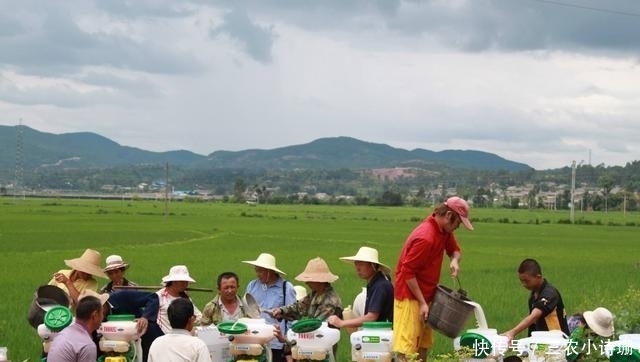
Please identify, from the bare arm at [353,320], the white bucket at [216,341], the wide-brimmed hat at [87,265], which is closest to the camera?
the white bucket at [216,341]

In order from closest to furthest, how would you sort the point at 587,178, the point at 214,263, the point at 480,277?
the point at 480,277 → the point at 214,263 → the point at 587,178

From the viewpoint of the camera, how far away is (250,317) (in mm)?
7465

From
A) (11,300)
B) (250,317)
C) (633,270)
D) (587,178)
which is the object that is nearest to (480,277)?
(633,270)

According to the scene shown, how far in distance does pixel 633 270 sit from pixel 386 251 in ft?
30.2

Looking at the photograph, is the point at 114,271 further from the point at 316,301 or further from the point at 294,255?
the point at 294,255

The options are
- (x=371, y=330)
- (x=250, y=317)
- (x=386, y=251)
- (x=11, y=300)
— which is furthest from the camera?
(x=386, y=251)

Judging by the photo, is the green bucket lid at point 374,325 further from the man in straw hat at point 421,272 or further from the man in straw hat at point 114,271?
the man in straw hat at point 114,271

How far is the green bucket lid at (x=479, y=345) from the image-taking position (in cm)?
606

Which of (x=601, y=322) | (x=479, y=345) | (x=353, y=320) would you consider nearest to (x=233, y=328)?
(x=353, y=320)

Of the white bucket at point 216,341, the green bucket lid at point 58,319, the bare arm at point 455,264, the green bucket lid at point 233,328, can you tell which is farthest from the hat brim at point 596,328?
the green bucket lid at point 58,319

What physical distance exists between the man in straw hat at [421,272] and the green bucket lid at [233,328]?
1173mm

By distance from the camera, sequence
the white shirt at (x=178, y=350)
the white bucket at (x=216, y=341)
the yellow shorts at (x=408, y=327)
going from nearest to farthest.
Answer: the white shirt at (x=178, y=350)
the white bucket at (x=216, y=341)
the yellow shorts at (x=408, y=327)

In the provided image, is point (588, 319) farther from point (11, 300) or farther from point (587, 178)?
point (587, 178)

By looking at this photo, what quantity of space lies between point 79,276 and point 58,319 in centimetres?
189
